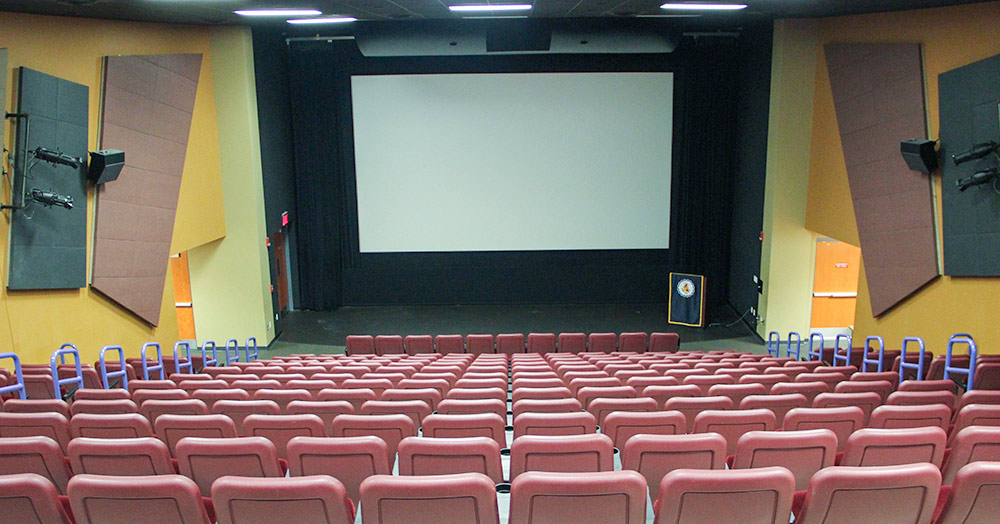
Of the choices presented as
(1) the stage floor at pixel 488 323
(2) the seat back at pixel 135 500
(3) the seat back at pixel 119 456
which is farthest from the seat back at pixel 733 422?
(1) the stage floor at pixel 488 323

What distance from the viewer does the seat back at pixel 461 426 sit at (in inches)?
152

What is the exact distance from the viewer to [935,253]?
8.81 metres

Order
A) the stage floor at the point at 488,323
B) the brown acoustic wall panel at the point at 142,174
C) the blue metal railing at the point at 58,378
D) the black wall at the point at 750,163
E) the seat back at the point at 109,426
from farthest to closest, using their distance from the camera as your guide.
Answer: the stage floor at the point at 488,323
the black wall at the point at 750,163
the brown acoustic wall panel at the point at 142,174
the blue metal railing at the point at 58,378
the seat back at the point at 109,426

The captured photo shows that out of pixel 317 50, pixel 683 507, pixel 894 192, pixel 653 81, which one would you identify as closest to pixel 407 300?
pixel 317 50

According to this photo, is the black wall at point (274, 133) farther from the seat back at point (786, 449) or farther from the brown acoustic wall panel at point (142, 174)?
the seat back at point (786, 449)

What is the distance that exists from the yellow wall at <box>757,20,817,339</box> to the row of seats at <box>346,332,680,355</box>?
2.70 m

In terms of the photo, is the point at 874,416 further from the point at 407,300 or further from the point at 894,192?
the point at 407,300

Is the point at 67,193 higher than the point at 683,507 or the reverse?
higher

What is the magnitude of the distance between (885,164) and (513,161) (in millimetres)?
7071

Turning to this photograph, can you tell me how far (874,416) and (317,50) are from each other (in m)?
12.7

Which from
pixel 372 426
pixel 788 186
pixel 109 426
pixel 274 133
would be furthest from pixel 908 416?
pixel 274 133

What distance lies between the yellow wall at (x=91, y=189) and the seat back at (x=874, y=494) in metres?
8.32

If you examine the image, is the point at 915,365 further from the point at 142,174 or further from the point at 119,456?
the point at 142,174

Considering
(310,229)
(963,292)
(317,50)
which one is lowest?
(963,292)
